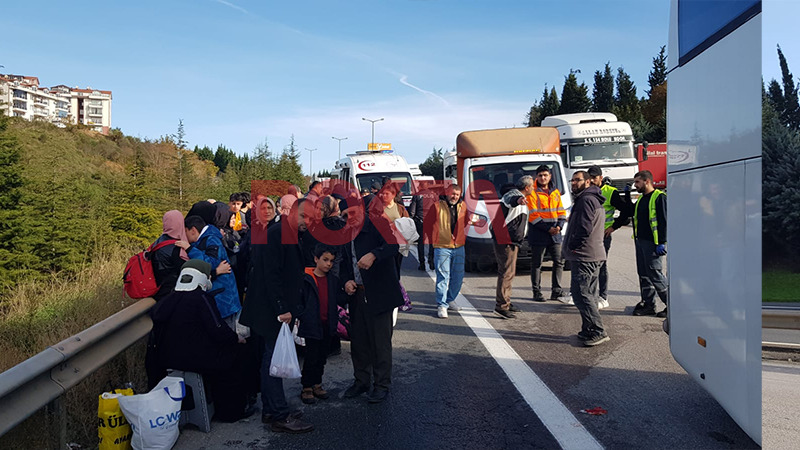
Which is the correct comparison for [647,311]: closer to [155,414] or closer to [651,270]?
[651,270]

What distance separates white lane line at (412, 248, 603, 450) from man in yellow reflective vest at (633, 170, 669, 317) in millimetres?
2265

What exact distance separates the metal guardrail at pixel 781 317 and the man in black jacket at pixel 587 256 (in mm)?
1998

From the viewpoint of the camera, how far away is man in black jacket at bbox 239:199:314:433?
473 centimetres

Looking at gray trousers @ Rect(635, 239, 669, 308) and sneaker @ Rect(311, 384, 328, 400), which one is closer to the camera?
→ sneaker @ Rect(311, 384, 328, 400)

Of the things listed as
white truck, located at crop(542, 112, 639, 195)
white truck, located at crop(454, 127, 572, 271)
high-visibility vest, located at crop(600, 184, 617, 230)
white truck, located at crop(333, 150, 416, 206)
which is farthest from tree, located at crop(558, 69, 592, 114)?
high-visibility vest, located at crop(600, 184, 617, 230)

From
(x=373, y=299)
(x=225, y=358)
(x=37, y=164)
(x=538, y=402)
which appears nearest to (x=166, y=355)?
(x=225, y=358)

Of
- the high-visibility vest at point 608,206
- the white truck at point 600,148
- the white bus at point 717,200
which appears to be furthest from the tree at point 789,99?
the white truck at point 600,148

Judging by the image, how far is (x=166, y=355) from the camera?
15.4 ft

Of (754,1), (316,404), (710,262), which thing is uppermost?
(754,1)

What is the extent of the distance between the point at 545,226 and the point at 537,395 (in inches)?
180

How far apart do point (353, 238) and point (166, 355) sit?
6.16ft

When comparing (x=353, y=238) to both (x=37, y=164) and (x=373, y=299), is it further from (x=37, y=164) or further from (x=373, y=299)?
(x=37, y=164)

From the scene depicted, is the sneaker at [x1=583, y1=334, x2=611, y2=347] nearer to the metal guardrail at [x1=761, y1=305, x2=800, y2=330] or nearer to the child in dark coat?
the metal guardrail at [x1=761, y1=305, x2=800, y2=330]

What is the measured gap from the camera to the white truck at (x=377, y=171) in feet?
65.3
